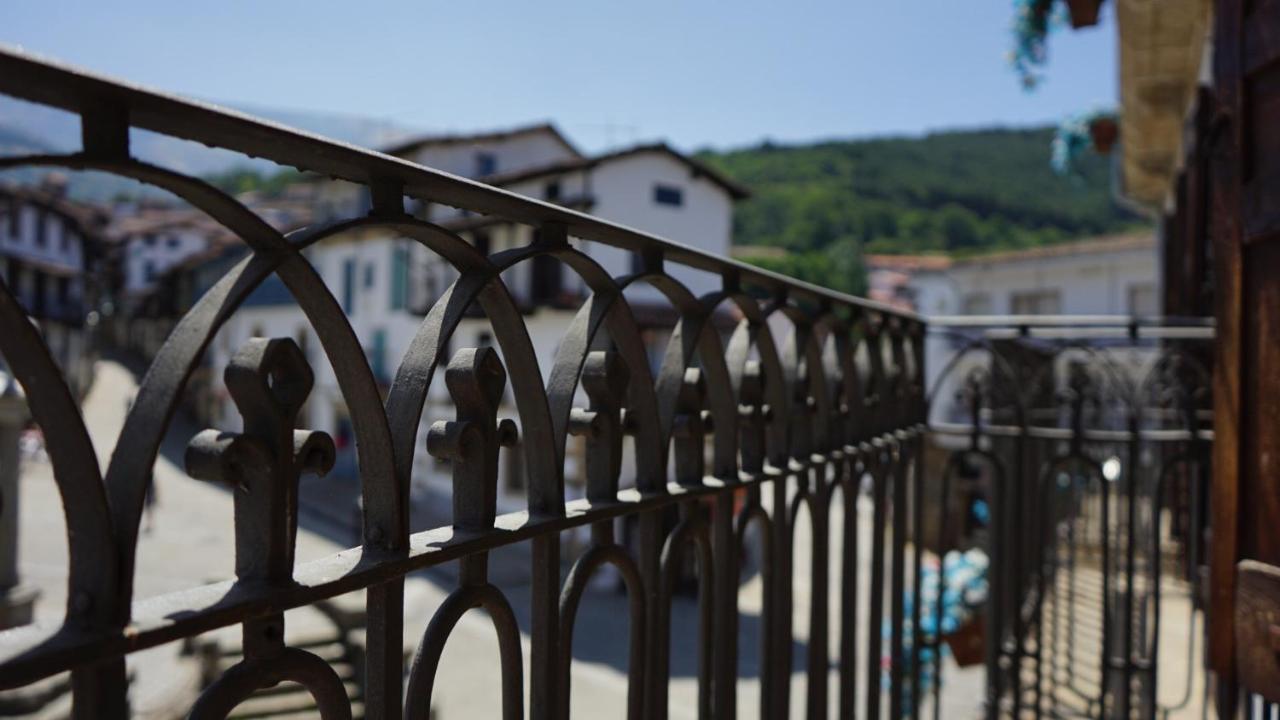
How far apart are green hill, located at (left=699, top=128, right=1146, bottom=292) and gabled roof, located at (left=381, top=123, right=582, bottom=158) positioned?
25959mm

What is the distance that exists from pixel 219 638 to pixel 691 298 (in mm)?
6746

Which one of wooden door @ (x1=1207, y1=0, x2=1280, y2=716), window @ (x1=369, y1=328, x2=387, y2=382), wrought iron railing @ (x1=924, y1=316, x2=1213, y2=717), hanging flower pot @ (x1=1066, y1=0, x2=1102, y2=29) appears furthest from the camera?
window @ (x1=369, y1=328, x2=387, y2=382)

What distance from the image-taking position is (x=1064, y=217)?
54.7 metres

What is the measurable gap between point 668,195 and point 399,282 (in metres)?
7.09

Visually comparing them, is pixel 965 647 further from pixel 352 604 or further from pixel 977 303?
pixel 977 303

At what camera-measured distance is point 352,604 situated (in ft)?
24.5

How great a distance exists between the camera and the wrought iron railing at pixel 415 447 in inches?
25.5

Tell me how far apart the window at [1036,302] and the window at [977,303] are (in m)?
0.73

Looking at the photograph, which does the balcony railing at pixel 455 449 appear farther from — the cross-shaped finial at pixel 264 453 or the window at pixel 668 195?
the window at pixel 668 195

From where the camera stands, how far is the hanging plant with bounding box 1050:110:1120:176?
7.21 metres

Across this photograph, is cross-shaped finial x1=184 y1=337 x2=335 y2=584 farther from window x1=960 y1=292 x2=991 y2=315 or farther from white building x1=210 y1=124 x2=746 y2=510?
window x1=960 y1=292 x2=991 y2=315

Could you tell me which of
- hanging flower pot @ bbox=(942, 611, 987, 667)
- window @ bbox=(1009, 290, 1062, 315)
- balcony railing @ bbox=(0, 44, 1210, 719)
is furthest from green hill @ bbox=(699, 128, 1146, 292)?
balcony railing @ bbox=(0, 44, 1210, 719)

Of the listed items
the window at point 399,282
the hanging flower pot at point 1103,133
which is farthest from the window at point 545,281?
the hanging flower pot at point 1103,133

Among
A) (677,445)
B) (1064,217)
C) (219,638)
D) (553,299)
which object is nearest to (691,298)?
(677,445)
